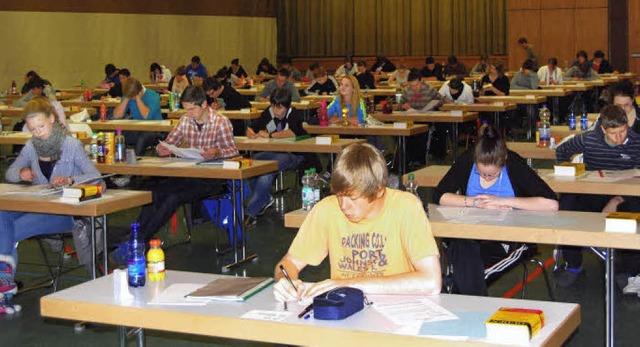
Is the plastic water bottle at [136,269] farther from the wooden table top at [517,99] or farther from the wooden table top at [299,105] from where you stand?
the wooden table top at [517,99]

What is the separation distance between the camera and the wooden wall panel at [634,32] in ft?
75.6

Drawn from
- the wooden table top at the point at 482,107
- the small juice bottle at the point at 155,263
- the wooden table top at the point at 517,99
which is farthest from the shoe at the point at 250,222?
the wooden table top at the point at 517,99

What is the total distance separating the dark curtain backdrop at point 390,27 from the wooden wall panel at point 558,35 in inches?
91.4

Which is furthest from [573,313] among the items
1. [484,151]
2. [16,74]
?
[16,74]

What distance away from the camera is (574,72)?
1883 cm

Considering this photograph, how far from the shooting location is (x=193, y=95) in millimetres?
7605

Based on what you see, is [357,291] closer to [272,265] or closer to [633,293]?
[633,293]

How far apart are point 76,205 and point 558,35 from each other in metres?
20.1

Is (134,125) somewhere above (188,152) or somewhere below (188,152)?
above

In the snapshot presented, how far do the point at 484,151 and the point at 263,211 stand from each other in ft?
13.4

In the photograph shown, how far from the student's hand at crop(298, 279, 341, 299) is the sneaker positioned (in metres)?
3.16

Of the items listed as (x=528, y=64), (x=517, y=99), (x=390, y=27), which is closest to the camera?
(x=517, y=99)

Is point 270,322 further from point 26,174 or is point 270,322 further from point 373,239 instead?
point 26,174

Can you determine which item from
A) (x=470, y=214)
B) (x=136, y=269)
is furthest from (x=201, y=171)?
(x=136, y=269)
